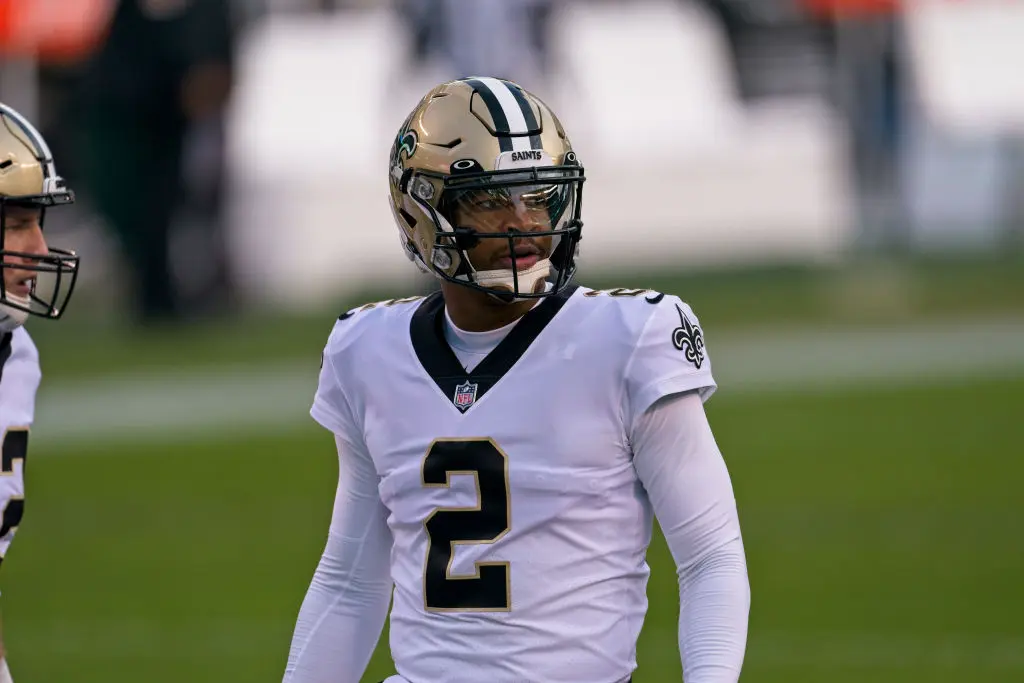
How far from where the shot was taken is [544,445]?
10.4 ft

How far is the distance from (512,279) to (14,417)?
3.46 ft

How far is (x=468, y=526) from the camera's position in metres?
3.19

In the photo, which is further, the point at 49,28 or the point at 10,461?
the point at 49,28

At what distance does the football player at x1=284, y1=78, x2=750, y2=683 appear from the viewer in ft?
10.2

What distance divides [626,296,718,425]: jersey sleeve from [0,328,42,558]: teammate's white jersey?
120 centimetres

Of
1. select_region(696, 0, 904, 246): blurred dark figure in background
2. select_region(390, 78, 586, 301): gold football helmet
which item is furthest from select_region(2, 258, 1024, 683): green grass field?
select_region(696, 0, 904, 246): blurred dark figure in background

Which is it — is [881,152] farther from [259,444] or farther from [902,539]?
[902,539]

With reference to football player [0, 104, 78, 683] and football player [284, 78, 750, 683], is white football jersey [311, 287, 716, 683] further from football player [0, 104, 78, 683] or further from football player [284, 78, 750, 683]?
football player [0, 104, 78, 683]

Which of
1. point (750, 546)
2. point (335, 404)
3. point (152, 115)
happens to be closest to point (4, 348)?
point (335, 404)

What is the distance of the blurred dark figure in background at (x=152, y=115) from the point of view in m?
15.0

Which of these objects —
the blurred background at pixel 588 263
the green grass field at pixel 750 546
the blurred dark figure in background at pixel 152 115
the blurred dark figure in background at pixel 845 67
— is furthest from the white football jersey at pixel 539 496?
the blurred dark figure in background at pixel 845 67

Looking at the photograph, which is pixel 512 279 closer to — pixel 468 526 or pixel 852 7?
pixel 468 526

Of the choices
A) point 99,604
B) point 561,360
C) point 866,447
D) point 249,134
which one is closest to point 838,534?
point 866,447

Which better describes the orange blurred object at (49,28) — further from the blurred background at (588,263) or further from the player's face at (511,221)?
the player's face at (511,221)
